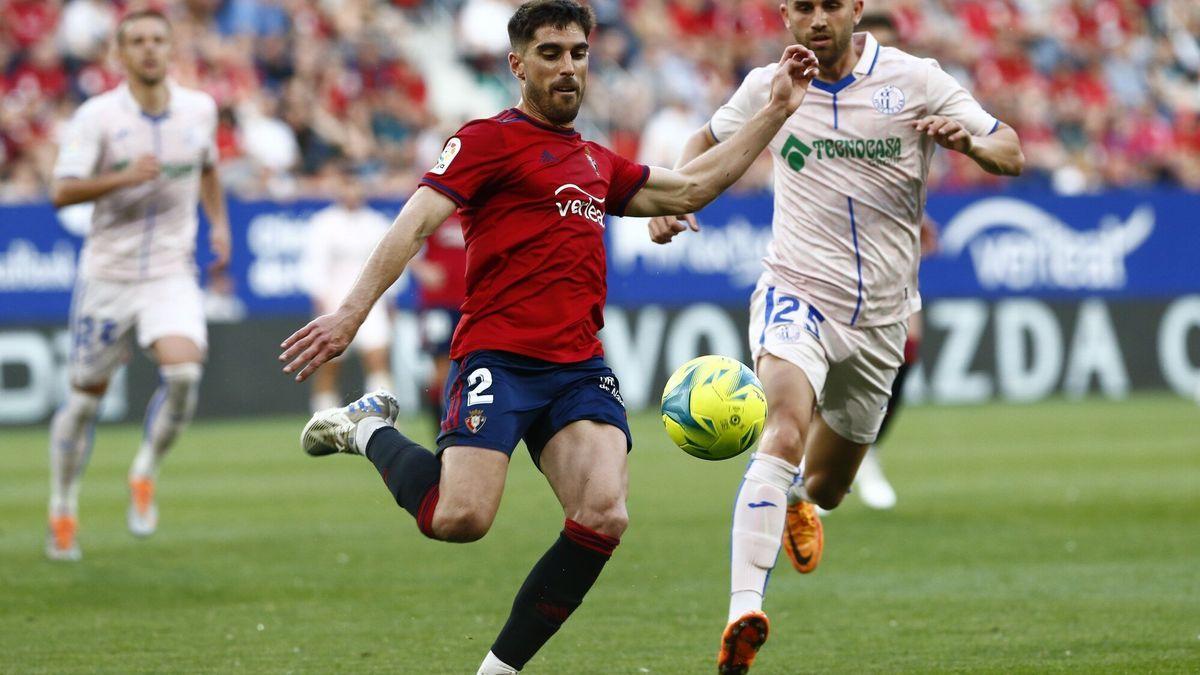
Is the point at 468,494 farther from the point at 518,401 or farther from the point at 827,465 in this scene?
the point at 827,465

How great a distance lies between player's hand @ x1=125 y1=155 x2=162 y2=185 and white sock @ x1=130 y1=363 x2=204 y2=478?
1.20 metres

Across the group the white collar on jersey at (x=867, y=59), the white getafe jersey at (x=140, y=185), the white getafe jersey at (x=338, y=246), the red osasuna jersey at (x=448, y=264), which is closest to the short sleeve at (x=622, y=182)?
the white collar on jersey at (x=867, y=59)

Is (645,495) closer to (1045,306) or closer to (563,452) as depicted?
(563,452)

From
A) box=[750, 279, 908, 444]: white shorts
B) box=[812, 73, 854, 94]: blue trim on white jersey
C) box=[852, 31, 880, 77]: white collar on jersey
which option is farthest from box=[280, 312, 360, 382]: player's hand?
box=[852, 31, 880, 77]: white collar on jersey

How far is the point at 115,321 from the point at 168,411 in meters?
0.66

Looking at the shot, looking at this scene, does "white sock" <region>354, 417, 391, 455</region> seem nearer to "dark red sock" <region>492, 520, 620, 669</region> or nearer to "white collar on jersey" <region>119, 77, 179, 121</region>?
"dark red sock" <region>492, 520, 620, 669</region>

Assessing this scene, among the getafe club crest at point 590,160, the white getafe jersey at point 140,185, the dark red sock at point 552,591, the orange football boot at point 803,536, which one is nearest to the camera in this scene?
the dark red sock at point 552,591

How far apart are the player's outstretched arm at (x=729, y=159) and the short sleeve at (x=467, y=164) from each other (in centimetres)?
69

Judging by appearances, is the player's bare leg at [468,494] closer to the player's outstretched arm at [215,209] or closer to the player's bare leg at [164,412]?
the player's bare leg at [164,412]

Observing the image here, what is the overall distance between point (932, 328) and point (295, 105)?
8.34 meters

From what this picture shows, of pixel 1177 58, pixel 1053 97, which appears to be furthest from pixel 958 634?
pixel 1177 58

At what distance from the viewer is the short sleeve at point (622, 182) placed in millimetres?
6820

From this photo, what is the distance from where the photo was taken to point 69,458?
419 inches

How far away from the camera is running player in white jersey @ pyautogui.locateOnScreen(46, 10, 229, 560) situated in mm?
10492
